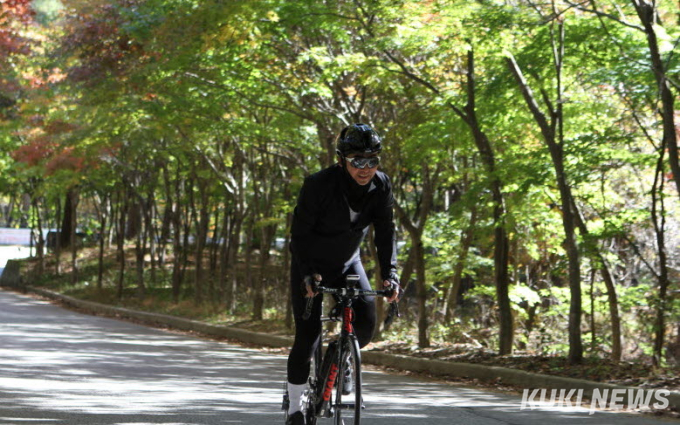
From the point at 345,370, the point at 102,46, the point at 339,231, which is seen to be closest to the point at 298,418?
the point at 345,370

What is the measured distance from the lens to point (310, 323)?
5812 mm

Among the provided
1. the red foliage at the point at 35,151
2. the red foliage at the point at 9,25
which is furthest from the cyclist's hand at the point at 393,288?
the red foliage at the point at 35,151

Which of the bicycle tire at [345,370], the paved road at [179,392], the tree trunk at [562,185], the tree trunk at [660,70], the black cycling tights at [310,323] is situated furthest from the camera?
the tree trunk at [562,185]

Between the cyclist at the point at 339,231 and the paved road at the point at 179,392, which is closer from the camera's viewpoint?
the cyclist at the point at 339,231

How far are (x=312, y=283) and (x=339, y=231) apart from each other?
42cm

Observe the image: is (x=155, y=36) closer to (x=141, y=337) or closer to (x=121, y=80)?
(x=121, y=80)

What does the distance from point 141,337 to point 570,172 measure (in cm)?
980

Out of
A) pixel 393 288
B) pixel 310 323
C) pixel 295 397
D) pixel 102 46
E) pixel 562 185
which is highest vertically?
pixel 102 46

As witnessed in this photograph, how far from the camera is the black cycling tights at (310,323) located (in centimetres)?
572

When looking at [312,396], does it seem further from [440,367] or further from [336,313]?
[440,367]

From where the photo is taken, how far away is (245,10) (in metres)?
12.9

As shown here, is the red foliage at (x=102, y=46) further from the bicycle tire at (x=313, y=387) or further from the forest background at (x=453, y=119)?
the bicycle tire at (x=313, y=387)

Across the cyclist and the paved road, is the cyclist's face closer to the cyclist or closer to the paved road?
the cyclist

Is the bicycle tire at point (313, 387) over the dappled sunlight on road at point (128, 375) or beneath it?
over
